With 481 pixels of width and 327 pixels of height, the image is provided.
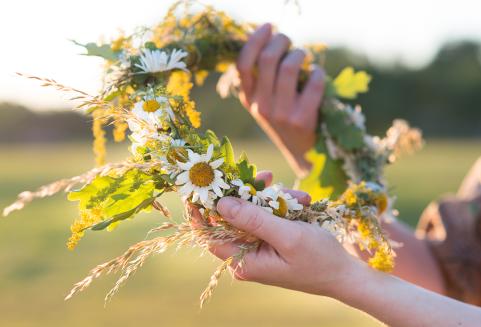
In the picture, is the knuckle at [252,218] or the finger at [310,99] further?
the finger at [310,99]

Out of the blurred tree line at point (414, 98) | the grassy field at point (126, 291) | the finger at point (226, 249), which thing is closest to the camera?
the finger at point (226, 249)

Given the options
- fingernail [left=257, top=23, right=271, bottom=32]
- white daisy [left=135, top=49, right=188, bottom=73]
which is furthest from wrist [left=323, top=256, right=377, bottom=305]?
fingernail [left=257, top=23, right=271, bottom=32]

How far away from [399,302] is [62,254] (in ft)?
28.7

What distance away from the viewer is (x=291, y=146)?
108 inches

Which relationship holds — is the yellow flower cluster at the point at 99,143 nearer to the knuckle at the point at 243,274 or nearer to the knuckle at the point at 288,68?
the knuckle at the point at 243,274

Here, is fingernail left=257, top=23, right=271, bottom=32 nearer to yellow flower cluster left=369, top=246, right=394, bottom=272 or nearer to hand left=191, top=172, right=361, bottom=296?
hand left=191, top=172, right=361, bottom=296

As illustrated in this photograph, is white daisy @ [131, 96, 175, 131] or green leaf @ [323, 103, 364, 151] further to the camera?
green leaf @ [323, 103, 364, 151]

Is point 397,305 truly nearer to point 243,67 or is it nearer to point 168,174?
point 168,174

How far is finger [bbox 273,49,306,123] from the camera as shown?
8.07ft

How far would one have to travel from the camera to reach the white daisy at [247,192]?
1.62 meters

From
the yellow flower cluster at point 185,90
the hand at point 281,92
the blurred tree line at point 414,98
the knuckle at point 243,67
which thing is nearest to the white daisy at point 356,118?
the hand at point 281,92

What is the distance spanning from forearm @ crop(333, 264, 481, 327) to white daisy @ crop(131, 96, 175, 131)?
2.02ft

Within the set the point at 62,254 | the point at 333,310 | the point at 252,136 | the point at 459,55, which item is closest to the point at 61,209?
the point at 62,254

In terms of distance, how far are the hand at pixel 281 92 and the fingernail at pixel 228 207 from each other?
40.5 inches
